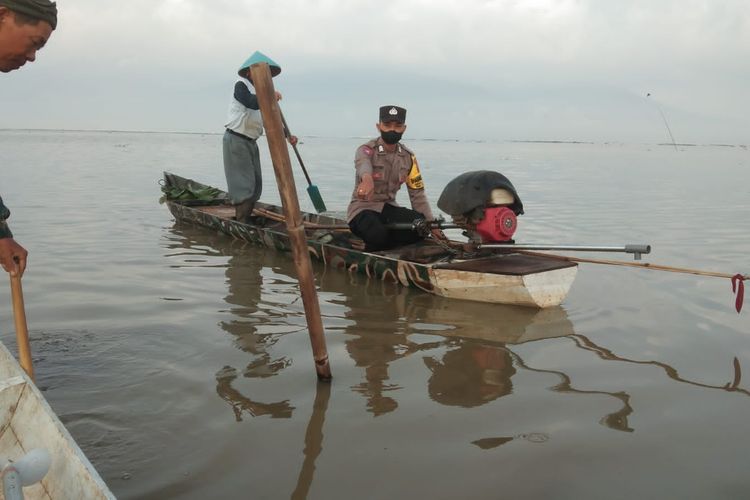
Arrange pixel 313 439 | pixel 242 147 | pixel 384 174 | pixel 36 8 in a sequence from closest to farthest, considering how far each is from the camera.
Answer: pixel 36 8
pixel 313 439
pixel 384 174
pixel 242 147

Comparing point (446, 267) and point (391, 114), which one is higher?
point (391, 114)

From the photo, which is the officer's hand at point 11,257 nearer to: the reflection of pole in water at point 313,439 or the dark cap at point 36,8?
the dark cap at point 36,8

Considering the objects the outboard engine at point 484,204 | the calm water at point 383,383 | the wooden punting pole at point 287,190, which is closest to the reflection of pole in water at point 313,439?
the calm water at point 383,383

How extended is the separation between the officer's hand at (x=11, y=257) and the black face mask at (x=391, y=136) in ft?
14.8

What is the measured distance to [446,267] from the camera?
641 cm

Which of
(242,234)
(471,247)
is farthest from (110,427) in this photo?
(242,234)

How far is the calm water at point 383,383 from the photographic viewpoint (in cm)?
322

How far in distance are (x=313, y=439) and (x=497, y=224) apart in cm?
352

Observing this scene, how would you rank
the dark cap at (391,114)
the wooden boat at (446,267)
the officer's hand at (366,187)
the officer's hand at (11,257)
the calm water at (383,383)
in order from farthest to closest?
the dark cap at (391,114), the officer's hand at (366,187), the wooden boat at (446,267), the calm water at (383,383), the officer's hand at (11,257)

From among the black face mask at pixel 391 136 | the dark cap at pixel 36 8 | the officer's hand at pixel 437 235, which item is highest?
the dark cap at pixel 36 8

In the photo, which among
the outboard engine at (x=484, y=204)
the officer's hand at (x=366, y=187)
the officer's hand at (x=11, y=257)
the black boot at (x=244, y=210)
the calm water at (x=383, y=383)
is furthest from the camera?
the black boot at (x=244, y=210)

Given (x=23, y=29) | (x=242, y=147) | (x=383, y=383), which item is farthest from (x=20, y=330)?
(x=242, y=147)

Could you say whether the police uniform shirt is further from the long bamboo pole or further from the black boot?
the long bamboo pole

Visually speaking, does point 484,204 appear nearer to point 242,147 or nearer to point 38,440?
point 242,147
